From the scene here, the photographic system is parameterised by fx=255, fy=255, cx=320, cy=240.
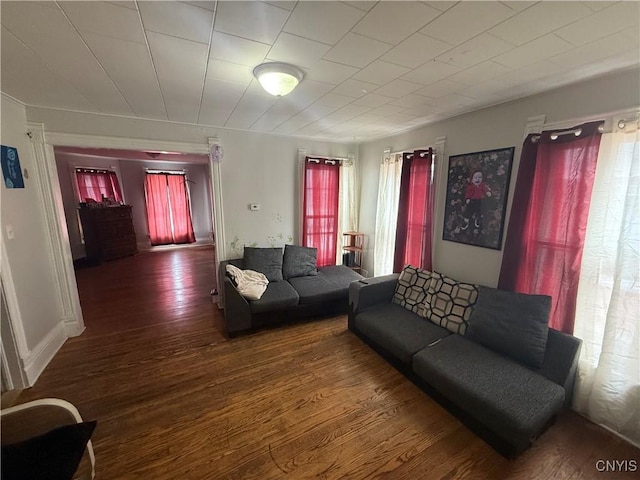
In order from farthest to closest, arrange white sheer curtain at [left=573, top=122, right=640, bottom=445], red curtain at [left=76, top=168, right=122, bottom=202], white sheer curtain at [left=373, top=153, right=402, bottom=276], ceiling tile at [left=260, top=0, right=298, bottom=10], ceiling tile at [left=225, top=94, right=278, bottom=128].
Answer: red curtain at [left=76, top=168, right=122, bottom=202]
white sheer curtain at [left=373, top=153, right=402, bottom=276]
ceiling tile at [left=225, top=94, right=278, bottom=128]
white sheer curtain at [left=573, top=122, right=640, bottom=445]
ceiling tile at [left=260, top=0, right=298, bottom=10]

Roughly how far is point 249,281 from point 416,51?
109 inches

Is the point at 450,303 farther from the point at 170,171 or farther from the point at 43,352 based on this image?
the point at 170,171

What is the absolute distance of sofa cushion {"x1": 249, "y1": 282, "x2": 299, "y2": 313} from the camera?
9.60 ft

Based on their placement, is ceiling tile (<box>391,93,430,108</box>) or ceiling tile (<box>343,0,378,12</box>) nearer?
ceiling tile (<box>343,0,378,12</box>)

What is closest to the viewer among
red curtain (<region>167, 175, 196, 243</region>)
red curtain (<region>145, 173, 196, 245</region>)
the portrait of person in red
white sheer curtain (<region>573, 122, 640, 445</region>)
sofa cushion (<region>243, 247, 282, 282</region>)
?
white sheer curtain (<region>573, 122, 640, 445</region>)

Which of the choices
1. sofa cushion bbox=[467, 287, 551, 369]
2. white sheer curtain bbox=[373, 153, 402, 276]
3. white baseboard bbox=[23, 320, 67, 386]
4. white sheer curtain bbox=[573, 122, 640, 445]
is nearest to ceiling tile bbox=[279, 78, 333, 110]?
white sheer curtain bbox=[373, 153, 402, 276]

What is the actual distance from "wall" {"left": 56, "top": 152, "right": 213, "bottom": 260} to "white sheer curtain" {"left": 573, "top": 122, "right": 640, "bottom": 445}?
806 centimetres

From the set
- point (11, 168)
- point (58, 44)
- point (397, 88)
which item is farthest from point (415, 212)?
point (11, 168)

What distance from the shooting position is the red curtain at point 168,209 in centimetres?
702

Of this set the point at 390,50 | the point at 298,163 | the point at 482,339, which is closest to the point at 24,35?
the point at 390,50

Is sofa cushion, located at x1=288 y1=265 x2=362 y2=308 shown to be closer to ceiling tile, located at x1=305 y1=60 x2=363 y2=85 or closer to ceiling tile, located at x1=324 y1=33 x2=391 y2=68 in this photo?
ceiling tile, located at x1=305 y1=60 x2=363 y2=85

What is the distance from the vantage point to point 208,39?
1.41 meters

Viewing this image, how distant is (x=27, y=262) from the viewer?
2.33m

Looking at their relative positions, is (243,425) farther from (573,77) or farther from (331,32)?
(573,77)
